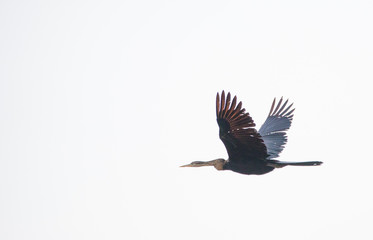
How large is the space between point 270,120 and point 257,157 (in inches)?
172

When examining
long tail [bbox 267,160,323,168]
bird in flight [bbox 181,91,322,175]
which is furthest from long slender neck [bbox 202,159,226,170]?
long tail [bbox 267,160,323,168]

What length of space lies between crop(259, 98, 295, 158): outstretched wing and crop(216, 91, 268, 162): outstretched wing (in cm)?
201

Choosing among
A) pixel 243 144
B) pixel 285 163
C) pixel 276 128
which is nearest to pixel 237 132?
pixel 243 144

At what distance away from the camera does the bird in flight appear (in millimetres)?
15625

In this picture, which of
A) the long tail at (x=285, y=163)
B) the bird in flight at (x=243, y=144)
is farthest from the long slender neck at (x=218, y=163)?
the long tail at (x=285, y=163)

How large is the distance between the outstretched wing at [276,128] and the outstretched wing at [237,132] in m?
2.01

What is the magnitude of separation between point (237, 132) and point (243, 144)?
633 millimetres

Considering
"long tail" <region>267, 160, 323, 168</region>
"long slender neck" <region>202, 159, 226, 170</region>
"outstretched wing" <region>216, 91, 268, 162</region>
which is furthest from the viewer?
"long slender neck" <region>202, 159, 226, 170</region>

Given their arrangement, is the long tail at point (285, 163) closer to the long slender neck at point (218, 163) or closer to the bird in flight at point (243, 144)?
the bird in flight at point (243, 144)

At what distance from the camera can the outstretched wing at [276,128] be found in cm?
1964

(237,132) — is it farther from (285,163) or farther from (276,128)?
(276,128)

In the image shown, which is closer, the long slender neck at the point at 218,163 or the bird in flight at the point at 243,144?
the bird in flight at the point at 243,144

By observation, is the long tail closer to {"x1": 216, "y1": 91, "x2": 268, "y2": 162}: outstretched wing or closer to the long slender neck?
{"x1": 216, "y1": 91, "x2": 268, "y2": 162}: outstretched wing

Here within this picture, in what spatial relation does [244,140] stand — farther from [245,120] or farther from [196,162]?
[196,162]
